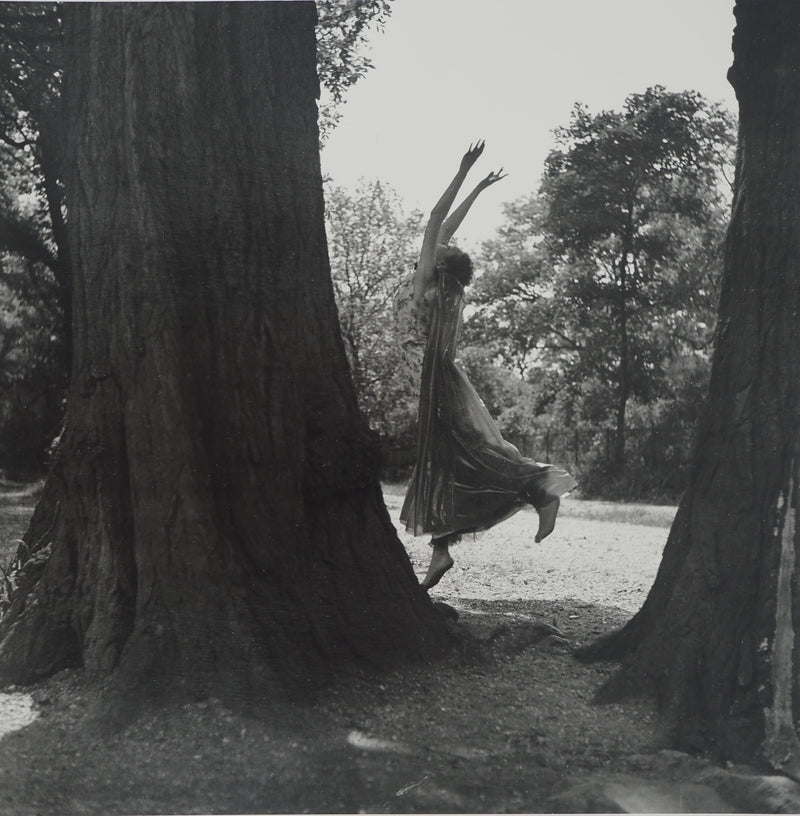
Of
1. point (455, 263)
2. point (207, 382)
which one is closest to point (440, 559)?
point (455, 263)

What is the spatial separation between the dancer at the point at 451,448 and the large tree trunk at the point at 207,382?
82cm

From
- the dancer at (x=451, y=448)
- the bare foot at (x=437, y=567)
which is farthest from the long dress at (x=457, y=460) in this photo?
the bare foot at (x=437, y=567)

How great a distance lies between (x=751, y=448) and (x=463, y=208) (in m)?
1.97

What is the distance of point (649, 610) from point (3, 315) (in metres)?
6.48

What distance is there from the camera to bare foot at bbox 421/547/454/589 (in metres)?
5.20

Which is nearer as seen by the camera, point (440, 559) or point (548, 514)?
point (548, 514)

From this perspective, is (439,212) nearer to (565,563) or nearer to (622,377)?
(622,377)

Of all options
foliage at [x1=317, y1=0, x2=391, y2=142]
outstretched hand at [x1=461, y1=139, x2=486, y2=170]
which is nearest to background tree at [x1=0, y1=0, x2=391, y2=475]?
foliage at [x1=317, y1=0, x2=391, y2=142]

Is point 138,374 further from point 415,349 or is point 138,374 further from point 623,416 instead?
point 623,416

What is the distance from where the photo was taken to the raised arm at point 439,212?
4.67 m

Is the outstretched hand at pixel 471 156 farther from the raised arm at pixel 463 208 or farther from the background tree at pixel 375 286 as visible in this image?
the background tree at pixel 375 286

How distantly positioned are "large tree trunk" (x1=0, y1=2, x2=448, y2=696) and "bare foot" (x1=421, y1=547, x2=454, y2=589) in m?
0.79

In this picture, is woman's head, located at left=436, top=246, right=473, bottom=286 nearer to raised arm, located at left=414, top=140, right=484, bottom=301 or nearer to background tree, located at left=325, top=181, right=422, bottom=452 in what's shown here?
raised arm, located at left=414, top=140, right=484, bottom=301

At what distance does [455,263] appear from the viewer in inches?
195
